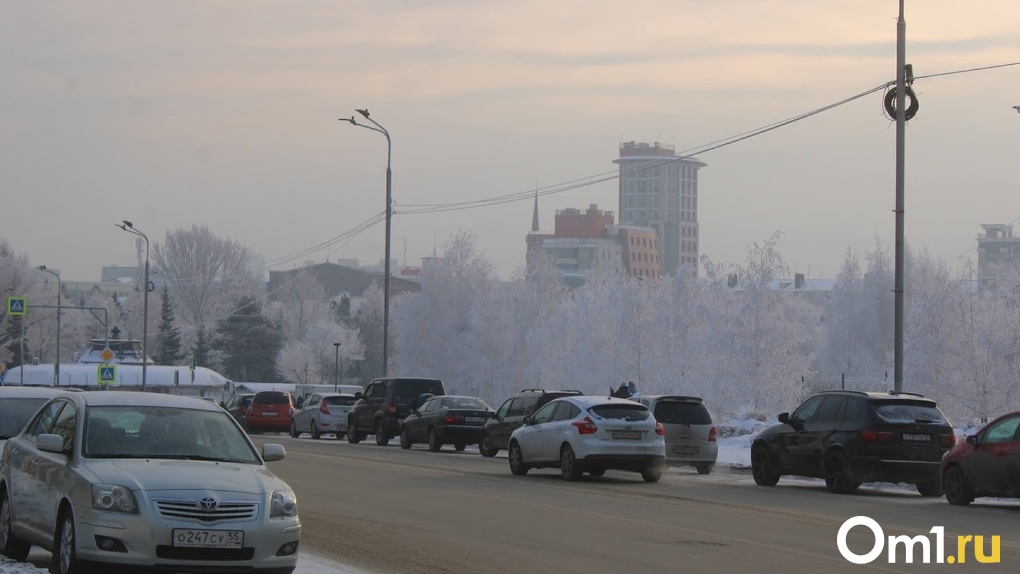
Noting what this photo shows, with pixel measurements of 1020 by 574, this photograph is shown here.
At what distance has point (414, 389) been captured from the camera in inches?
1608

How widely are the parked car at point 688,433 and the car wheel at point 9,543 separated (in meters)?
16.6

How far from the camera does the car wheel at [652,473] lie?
2448cm

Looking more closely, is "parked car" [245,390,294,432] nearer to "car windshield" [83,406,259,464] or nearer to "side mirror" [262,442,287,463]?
"side mirror" [262,442,287,463]

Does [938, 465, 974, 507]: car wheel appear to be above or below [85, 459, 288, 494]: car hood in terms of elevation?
below

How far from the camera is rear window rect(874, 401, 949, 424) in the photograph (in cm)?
2270

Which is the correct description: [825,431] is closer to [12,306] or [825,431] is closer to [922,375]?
[922,375]

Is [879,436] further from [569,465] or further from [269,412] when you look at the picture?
[269,412]

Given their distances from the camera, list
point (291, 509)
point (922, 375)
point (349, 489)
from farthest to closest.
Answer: point (922, 375), point (349, 489), point (291, 509)

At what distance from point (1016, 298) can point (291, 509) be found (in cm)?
5695

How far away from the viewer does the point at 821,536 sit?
1561cm

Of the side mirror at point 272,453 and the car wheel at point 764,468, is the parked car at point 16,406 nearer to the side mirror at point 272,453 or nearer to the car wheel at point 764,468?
the side mirror at point 272,453

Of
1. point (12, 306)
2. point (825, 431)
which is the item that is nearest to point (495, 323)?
point (12, 306)

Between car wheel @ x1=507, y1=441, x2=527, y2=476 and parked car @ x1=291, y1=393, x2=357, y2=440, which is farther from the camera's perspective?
parked car @ x1=291, y1=393, x2=357, y2=440

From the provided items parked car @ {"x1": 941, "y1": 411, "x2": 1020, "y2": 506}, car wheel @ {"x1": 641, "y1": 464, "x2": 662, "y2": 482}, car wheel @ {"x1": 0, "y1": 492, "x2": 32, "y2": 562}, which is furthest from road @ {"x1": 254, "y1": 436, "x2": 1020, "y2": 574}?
car wheel @ {"x1": 0, "y1": 492, "x2": 32, "y2": 562}
